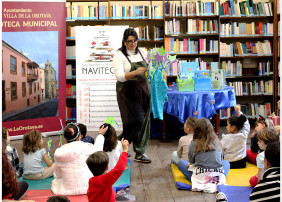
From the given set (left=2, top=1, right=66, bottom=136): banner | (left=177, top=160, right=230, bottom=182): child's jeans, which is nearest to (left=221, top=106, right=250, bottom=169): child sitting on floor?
(left=177, top=160, right=230, bottom=182): child's jeans

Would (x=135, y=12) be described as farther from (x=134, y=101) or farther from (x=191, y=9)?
(x=134, y=101)

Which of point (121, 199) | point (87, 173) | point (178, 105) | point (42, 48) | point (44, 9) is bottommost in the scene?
point (121, 199)

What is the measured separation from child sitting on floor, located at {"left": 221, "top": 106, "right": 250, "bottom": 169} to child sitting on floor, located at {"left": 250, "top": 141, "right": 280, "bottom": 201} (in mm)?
1599

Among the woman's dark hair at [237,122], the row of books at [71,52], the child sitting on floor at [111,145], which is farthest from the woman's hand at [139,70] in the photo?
the row of books at [71,52]

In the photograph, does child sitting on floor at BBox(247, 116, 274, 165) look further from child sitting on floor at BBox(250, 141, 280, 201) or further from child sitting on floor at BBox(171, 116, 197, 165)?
child sitting on floor at BBox(250, 141, 280, 201)

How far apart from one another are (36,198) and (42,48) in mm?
3157

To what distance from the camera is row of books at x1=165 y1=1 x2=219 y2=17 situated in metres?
6.65

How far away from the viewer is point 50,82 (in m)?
6.02

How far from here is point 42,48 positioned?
583 cm

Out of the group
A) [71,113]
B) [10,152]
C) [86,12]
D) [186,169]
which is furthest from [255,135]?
[86,12]

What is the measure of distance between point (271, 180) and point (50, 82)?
4.42m

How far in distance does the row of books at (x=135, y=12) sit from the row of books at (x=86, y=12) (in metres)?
0.18

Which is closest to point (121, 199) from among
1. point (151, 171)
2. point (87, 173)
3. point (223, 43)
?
point (87, 173)

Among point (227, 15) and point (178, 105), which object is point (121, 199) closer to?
point (178, 105)
